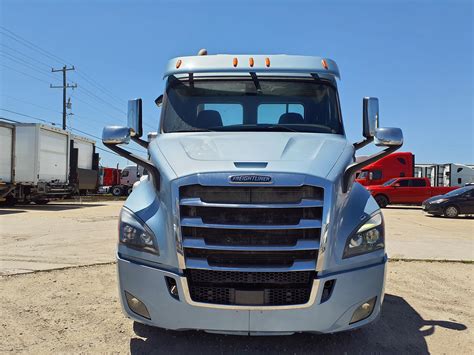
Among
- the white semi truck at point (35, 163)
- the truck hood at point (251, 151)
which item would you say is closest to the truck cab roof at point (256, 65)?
the truck hood at point (251, 151)

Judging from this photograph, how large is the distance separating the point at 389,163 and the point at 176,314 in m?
25.4

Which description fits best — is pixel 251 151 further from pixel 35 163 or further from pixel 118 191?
pixel 118 191

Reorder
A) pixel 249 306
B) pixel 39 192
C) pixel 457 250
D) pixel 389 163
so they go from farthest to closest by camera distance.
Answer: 1. pixel 389 163
2. pixel 39 192
3. pixel 457 250
4. pixel 249 306

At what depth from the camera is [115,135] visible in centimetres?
386

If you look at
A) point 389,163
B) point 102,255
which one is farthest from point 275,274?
point 389,163

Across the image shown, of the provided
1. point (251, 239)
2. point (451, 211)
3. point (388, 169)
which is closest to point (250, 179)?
point (251, 239)

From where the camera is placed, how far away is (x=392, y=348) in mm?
3574

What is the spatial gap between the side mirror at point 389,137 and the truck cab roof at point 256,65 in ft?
3.20

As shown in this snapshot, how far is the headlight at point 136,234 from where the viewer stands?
3.11 metres

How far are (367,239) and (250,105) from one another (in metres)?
1.95

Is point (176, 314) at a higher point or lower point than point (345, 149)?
lower

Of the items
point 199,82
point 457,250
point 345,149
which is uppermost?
point 199,82

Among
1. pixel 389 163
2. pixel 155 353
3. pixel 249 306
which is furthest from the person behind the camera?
pixel 389 163

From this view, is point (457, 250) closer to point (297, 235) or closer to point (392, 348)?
point (392, 348)
